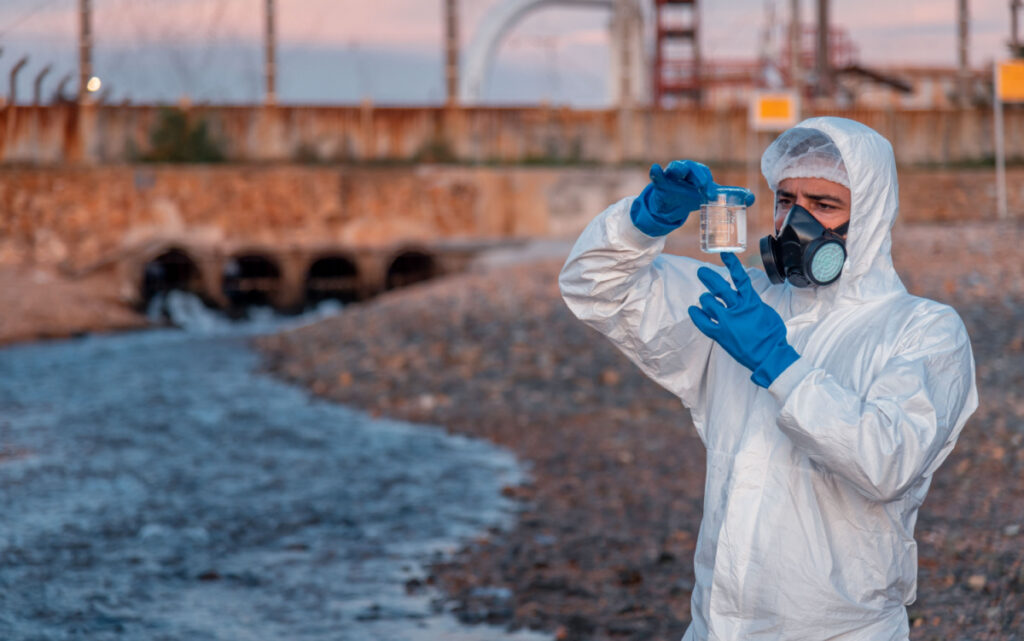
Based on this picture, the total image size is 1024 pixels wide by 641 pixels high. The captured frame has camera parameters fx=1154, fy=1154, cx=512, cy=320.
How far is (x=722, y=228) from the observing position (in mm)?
2674

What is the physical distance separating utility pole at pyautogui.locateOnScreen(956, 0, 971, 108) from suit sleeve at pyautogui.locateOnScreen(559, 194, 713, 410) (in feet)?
78.0

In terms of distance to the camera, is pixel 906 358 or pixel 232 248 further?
pixel 232 248

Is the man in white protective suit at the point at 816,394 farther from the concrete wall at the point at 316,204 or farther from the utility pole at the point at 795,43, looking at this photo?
the utility pole at the point at 795,43

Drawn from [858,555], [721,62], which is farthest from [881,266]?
[721,62]

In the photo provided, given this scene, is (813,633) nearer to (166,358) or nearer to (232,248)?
(166,358)

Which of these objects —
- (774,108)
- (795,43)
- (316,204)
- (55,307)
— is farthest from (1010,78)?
(55,307)

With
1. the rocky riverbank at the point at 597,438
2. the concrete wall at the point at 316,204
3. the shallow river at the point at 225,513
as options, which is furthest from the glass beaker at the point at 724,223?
the concrete wall at the point at 316,204

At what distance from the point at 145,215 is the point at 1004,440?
1642 centimetres

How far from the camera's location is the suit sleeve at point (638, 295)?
274 centimetres

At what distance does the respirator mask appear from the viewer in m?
2.52

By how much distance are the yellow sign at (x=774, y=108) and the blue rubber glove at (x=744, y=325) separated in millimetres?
18188

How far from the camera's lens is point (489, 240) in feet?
69.5

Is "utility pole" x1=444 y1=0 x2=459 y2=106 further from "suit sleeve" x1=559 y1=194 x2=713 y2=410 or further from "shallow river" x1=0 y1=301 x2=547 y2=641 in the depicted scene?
"suit sleeve" x1=559 y1=194 x2=713 y2=410

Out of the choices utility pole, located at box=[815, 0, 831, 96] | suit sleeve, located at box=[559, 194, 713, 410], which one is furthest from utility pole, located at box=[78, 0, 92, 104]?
suit sleeve, located at box=[559, 194, 713, 410]
